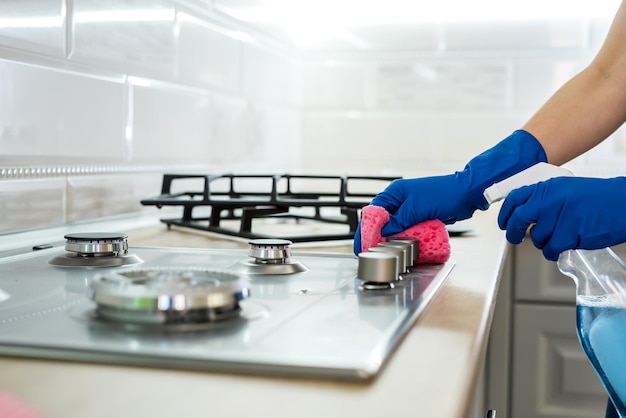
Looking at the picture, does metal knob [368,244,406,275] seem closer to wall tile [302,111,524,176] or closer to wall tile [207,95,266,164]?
wall tile [207,95,266,164]

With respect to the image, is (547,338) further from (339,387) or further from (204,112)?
(339,387)

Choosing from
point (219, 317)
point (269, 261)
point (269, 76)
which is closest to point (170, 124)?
point (269, 76)

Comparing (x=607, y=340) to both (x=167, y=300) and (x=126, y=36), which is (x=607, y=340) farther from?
(x=126, y=36)

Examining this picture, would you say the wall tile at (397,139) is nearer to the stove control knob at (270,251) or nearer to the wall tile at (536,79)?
the wall tile at (536,79)

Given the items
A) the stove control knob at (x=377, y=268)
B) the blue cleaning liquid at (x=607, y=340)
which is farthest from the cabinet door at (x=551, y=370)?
the stove control knob at (x=377, y=268)

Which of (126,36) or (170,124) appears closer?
(126,36)

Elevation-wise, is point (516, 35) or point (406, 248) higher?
point (516, 35)

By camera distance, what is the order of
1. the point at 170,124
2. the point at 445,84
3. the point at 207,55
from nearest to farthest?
the point at 170,124 → the point at 207,55 → the point at 445,84

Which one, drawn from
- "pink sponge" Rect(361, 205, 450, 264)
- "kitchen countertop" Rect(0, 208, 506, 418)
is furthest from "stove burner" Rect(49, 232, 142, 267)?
"kitchen countertop" Rect(0, 208, 506, 418)

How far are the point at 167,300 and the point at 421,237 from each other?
1.39 ft

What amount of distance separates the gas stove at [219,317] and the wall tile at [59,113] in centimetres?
27

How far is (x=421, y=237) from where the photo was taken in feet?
2.66

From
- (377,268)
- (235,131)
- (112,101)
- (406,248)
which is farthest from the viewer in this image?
(235,131)

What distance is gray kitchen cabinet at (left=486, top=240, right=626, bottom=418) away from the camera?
133 centimetres
